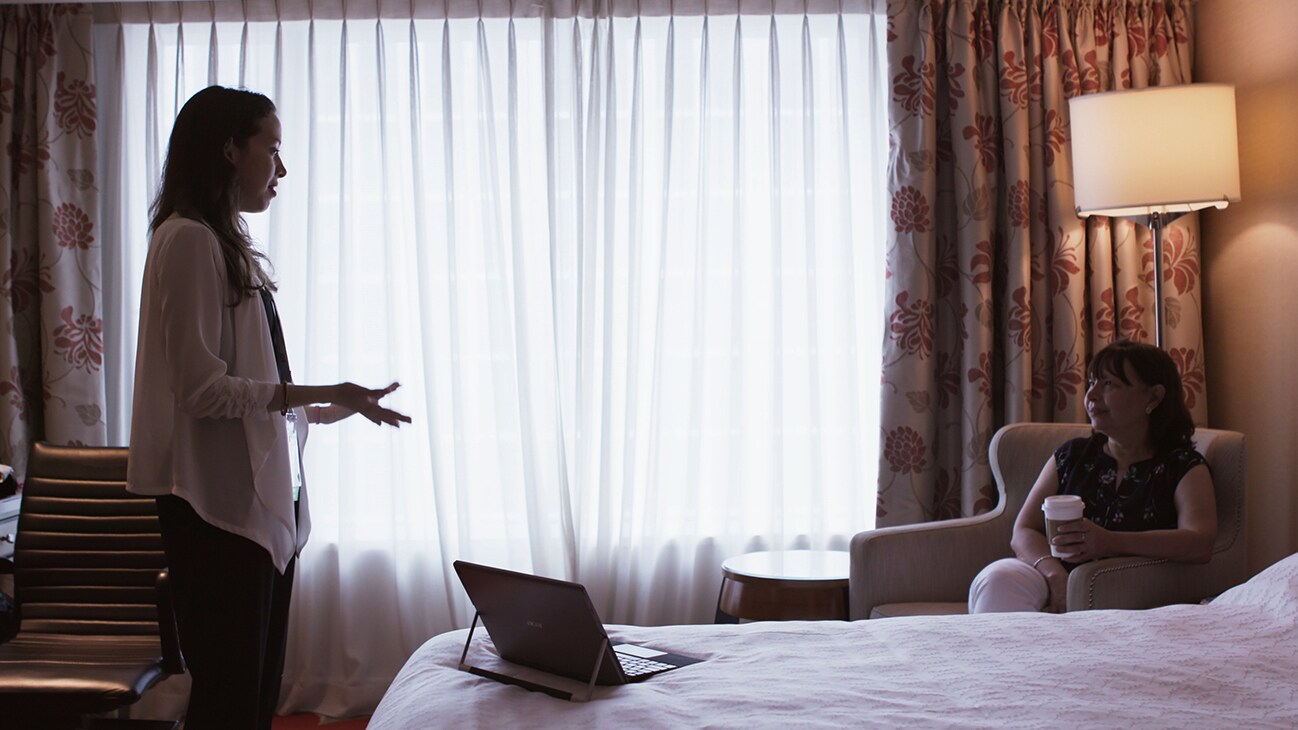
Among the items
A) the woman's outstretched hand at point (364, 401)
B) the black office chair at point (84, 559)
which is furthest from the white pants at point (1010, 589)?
the black office chair at point (84, 559)

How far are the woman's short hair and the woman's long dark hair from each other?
202cm

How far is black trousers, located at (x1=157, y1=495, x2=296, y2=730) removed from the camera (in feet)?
5.90

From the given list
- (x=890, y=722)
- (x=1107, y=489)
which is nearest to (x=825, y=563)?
(x=1107, y=489)

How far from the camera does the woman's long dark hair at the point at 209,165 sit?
189 centimetres

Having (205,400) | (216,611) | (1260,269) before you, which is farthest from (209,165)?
(1260,269)

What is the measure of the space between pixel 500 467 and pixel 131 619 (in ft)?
3.92

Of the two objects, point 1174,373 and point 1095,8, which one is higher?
point 1095,8

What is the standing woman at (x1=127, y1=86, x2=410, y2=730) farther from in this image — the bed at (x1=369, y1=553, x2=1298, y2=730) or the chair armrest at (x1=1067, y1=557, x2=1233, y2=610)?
the chair armrest at (x1=1067, y1=557, x2=1233, y2=610)

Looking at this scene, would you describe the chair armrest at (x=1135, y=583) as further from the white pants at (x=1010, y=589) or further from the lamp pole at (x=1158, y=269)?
the lamp pole at (x=1158, y=269)

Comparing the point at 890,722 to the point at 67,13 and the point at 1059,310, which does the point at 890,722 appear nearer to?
the point at 1059,310

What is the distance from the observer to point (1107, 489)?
2.73m

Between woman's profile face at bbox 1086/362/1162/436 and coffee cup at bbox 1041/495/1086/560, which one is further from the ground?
woman's profile face at bbox 1086/362/1162/436

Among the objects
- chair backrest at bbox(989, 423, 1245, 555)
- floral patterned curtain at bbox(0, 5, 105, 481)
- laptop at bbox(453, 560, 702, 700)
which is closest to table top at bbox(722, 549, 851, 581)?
chair backrest at bbox(989, 423, 1245, 555)

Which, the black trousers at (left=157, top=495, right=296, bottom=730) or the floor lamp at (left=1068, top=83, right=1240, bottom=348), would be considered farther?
the floor lamp at (left=1068, top=83, right=1240, bottom=348)
